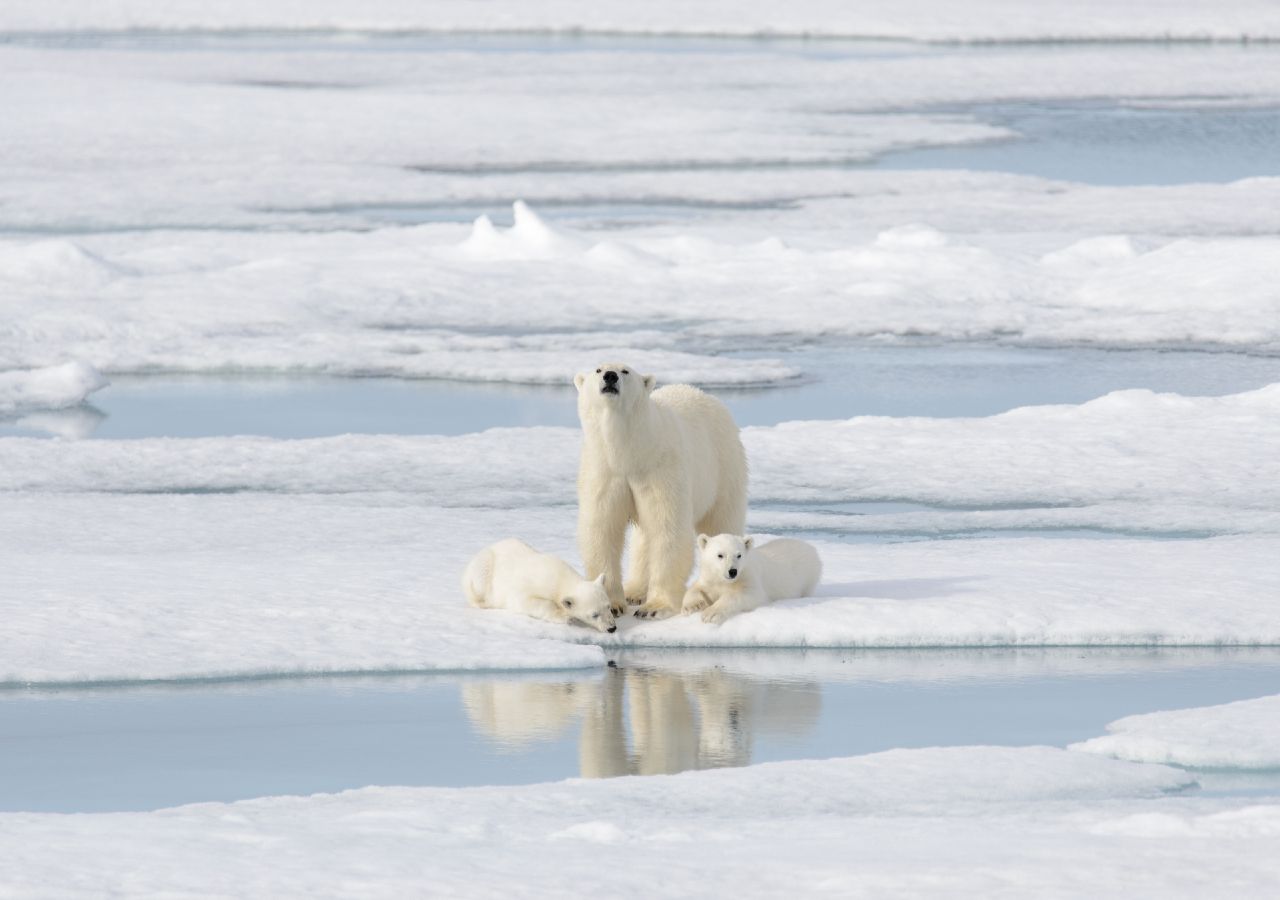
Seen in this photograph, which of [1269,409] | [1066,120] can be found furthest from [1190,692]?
[1066,120]

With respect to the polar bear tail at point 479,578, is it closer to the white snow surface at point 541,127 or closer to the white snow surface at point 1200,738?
the white snow surface at point 1200,738

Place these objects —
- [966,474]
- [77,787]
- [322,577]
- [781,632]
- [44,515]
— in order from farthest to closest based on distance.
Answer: [966,474] → [44,515] → [322,577] → [781,632] → [77,787]

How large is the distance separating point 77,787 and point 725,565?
1863 mm

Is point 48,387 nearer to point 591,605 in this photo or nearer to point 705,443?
point 705,443

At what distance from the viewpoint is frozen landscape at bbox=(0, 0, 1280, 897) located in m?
4.16

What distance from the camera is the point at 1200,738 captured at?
4883 mm

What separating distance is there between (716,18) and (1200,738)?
1144 inches

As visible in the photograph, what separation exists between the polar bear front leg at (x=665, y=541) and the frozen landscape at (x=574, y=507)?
0.12 meters

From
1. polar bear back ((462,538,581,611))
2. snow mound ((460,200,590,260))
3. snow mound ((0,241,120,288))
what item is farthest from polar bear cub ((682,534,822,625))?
snow mound ((460,200,590,260))

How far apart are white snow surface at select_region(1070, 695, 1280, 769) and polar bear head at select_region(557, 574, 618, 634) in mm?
1436

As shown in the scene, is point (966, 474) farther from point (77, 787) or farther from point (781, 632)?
point (77, 787)

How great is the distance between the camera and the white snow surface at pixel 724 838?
3.64m

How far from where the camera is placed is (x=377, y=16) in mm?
33938

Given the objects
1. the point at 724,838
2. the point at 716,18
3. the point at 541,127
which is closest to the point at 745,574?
the point at 724,838
